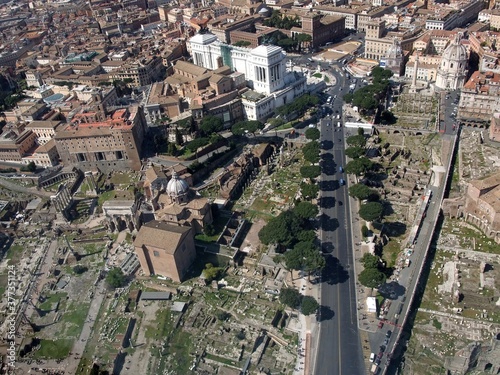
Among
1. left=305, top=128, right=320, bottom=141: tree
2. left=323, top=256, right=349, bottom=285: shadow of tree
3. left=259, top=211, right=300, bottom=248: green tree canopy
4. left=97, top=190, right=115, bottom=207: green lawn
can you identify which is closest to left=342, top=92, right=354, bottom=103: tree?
left=305, top=128, right=320, bottom=141: tree

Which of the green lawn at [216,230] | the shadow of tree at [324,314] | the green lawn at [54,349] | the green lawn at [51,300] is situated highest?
the green lawn at [216,230]

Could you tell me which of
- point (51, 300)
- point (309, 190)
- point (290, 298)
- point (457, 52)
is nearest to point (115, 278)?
point (51, 300)

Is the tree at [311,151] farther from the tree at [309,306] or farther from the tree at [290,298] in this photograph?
the tree at [309,306]

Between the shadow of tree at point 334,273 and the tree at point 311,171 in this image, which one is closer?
the shadow of tree at point 334,273

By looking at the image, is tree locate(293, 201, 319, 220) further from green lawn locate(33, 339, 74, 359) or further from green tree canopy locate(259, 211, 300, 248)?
green lawn locate(33, 339, 74, 359)

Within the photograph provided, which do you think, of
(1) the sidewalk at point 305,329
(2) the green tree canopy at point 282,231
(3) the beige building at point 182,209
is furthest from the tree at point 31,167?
(1) the sidewalk at point 305,329

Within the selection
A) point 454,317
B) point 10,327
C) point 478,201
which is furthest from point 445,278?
point 10,327

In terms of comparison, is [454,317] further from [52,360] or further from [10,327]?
[10,327]
